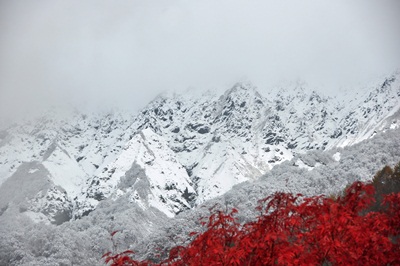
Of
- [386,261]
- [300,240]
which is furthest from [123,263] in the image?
[386,261]

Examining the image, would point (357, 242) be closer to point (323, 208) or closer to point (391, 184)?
point (323, 208)

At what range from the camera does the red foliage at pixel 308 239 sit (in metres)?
9.69

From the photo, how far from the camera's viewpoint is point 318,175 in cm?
19362

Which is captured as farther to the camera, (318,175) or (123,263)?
(318,175)

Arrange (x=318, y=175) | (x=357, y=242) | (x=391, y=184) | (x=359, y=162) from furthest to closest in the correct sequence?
(x=318, y=175) → (x=359, y=162) → (x=391, y=184) → (x=357, y=242)

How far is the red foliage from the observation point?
9.69 meters

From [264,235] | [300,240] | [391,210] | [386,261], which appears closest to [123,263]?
[264,235]

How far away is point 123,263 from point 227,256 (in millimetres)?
2512

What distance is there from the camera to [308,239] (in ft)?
34.4

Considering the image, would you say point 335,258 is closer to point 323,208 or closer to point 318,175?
point 323,208

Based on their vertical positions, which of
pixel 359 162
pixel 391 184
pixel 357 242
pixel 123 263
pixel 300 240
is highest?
pixel 123 263

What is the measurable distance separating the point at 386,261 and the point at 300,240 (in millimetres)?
2135

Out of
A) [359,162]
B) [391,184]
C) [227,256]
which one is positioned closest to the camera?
[227,256]

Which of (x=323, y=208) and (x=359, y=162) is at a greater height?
(x=323, y=208)
